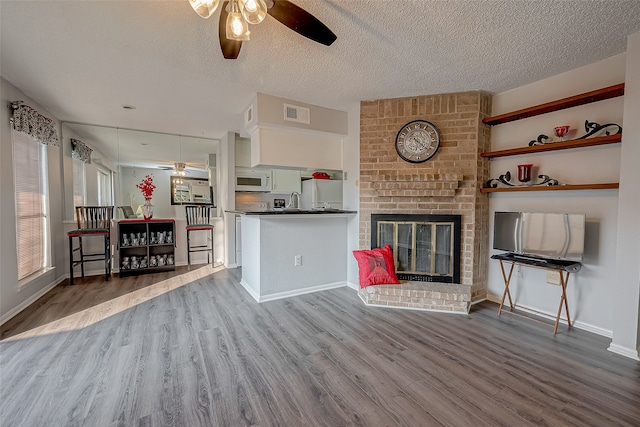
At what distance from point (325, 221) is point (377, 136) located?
1260 mm

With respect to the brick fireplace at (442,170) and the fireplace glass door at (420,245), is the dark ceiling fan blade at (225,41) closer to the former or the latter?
the brick fireplace at (442,170)

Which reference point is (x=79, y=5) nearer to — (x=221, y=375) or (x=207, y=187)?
(x=221, y=375)

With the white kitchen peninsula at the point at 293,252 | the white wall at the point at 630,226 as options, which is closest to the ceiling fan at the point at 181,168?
the white kitchen peninsula at the point at 293,252

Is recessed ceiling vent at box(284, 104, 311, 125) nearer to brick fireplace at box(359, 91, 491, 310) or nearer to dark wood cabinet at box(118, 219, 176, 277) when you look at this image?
brick fireplace at box(359, 91, 491, 310)

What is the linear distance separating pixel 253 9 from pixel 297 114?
6.50 ft

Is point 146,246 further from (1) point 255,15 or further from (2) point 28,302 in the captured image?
(1) point 255,15

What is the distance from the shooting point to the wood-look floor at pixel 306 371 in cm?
151

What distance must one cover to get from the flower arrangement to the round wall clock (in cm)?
398

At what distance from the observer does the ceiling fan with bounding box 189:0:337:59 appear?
4.69 feet

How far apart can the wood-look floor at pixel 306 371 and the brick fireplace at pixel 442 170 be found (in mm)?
680

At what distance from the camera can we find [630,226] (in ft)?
6.82

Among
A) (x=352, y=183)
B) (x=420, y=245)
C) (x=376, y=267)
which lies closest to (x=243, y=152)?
(x=352, y=183)

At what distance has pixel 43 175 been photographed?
11.5 ft

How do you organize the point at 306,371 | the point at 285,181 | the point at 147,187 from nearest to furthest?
the point at 306,371 < the point at 147,187 < the point at 285,181
